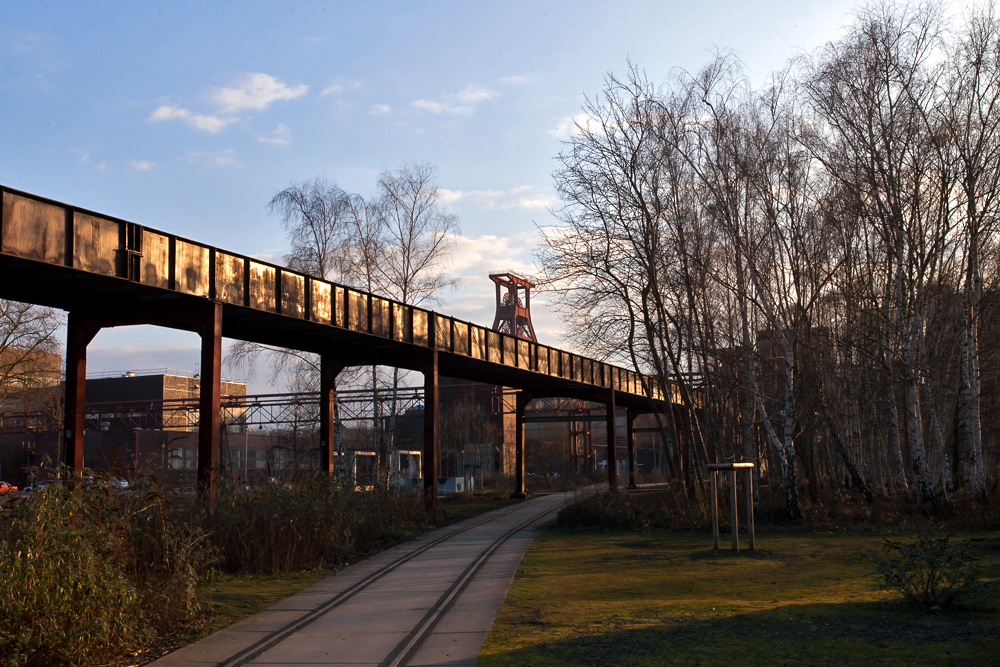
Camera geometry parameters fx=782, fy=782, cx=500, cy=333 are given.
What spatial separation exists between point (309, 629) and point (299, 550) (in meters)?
6.09

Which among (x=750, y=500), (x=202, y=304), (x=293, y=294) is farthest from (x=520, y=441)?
(x=750, y=500)

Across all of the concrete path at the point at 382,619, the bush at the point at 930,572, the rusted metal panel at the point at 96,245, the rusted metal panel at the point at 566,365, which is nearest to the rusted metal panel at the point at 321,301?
the rusted metal panel at the point at 96,245

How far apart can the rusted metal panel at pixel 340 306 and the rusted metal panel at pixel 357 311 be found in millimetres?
181

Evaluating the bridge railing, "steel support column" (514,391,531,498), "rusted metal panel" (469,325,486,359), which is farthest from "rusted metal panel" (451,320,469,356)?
"steel support column" (514,391,531,498)

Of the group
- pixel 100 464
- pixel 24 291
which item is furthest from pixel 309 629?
pixel 100 464

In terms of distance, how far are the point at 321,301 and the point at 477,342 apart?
9.92m

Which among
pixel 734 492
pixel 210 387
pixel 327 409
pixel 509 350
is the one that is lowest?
pixel 734 492

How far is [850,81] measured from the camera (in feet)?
72.6

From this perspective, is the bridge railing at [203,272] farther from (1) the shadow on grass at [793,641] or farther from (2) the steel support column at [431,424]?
Answer: (1) the shadow on grass at [793,641]

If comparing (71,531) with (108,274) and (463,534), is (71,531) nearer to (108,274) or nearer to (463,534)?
(108,274)

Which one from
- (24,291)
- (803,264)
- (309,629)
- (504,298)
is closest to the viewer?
(309,629)

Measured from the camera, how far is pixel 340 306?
79.7 ft

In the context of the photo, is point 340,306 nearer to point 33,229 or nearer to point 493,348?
point 33,229

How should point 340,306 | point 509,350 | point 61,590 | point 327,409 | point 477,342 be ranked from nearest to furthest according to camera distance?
1. point 61,590
2. point 340,306
3. point 327,409
4. point 477,342
5. point 509,350
